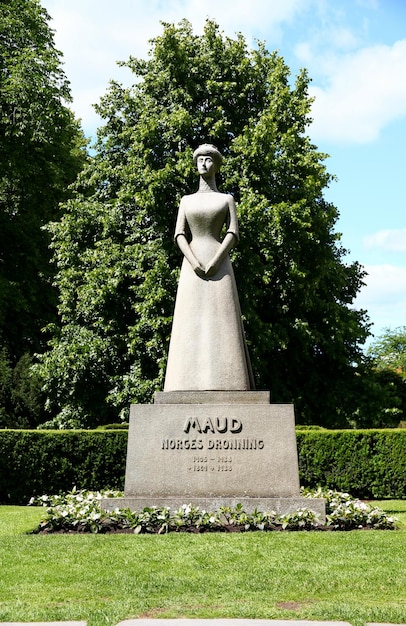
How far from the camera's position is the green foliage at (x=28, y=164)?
2389cm

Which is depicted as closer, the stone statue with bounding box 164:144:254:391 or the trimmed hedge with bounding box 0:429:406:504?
the stone statue with bounding box 164:144:254:391

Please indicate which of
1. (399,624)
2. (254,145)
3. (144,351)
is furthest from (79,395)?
(399,624)

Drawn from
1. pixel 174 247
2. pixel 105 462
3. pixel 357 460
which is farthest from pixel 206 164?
pixel 174 247

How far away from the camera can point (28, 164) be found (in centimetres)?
2566

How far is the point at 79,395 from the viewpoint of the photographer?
2102 cm

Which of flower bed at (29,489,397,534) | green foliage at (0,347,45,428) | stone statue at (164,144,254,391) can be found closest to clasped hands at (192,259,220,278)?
stone statue at (164,144,254,391)

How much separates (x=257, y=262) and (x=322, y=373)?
5.56 metres

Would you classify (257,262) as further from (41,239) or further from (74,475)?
(41,239)

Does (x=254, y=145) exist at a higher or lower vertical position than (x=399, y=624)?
higher

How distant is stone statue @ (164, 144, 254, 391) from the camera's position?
964 cm

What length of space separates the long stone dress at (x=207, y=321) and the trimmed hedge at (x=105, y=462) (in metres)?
4.77

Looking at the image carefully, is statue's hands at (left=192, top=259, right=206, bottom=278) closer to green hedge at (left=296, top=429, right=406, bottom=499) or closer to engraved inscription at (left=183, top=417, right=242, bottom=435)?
engraved inscription at (left=183, top=417, right=242, bottom=435)

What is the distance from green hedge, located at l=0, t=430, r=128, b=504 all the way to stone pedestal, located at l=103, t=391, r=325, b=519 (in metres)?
4.89

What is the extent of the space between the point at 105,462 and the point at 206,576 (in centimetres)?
855
